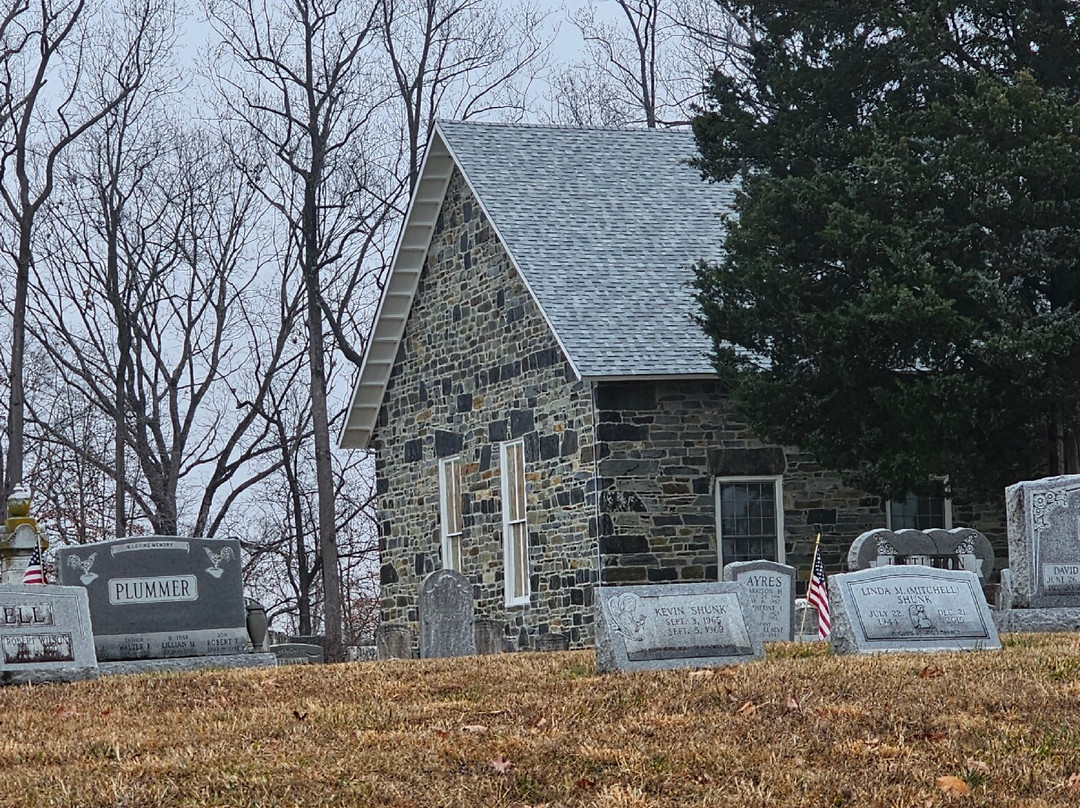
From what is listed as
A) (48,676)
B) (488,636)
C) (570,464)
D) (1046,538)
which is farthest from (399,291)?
(48,676)

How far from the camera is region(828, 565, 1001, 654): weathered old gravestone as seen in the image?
1335cm

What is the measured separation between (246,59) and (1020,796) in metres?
31.0

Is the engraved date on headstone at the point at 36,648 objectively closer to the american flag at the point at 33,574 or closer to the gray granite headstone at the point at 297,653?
the american flag at the point at 33,574

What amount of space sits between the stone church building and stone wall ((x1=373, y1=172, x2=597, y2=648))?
39mm

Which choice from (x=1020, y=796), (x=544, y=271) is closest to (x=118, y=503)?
(x=544, y=271)

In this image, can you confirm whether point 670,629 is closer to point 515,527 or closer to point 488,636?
point 488,636

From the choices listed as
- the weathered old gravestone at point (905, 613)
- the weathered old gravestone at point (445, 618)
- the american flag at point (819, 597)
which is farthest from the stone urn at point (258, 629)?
the weathered old gravestone at point (905, 613)

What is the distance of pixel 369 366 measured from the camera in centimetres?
2941

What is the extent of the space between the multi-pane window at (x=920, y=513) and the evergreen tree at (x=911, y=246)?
7.04 ft

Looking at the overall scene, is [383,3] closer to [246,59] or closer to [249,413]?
[246,59]

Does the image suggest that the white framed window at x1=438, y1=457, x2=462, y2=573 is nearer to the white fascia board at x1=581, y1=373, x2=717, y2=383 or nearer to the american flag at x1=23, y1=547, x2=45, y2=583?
the white fascia board at x1=581, y1=373, x2=717, y2=383

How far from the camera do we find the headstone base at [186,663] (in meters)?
16.2

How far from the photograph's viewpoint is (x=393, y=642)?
23.9 meters

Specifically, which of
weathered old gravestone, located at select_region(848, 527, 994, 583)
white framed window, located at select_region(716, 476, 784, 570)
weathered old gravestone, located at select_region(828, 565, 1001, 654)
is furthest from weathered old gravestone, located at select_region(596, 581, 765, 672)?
white framed window, located at select_region(716, 476, 784, 570)
